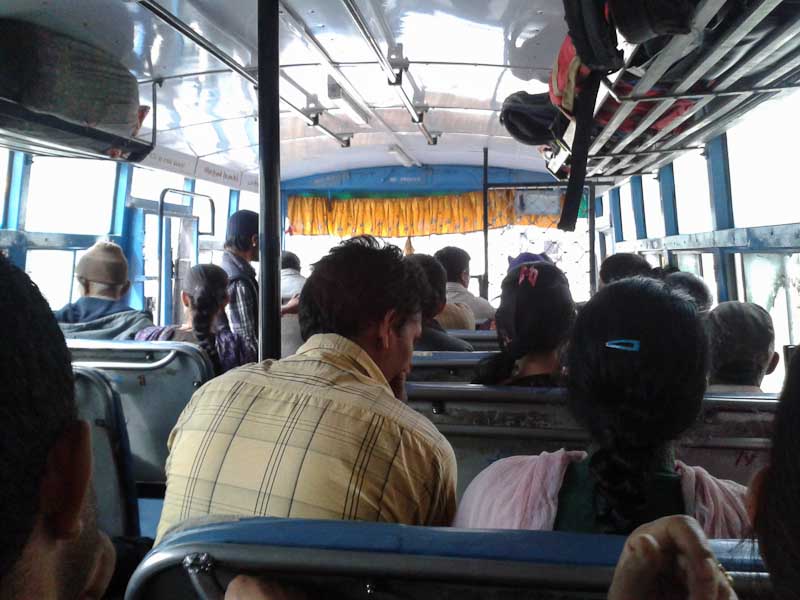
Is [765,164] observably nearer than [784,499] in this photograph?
No

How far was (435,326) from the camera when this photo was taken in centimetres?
363

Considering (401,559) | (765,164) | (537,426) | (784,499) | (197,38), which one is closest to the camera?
(784,499)

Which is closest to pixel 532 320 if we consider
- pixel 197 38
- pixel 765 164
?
pixel 197 38

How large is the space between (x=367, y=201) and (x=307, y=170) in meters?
1.31

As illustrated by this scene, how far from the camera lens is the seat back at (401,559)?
0.75m

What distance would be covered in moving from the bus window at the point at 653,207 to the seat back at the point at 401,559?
6.14 m

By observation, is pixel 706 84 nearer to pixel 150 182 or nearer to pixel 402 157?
pixel 150 182

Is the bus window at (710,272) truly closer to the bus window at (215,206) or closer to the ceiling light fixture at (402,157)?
the ceiling light fixture at (402,157)

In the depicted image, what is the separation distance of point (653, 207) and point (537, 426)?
5591 mm

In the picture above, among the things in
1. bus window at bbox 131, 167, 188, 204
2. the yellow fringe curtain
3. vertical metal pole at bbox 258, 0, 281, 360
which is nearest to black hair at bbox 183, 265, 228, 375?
vertical metal pole at bbox 258, 0, 281, 360

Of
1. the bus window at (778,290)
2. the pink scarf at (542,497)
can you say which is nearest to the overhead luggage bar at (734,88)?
the bus window at (778,290)

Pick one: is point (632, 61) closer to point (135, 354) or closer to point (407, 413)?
point (407, 413)

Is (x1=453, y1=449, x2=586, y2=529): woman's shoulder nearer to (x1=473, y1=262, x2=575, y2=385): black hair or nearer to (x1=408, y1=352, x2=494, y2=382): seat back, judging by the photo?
(x1=473, y1=262, x2=575, y2=385): black hair

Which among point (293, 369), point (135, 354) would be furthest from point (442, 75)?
point (293, 369)
